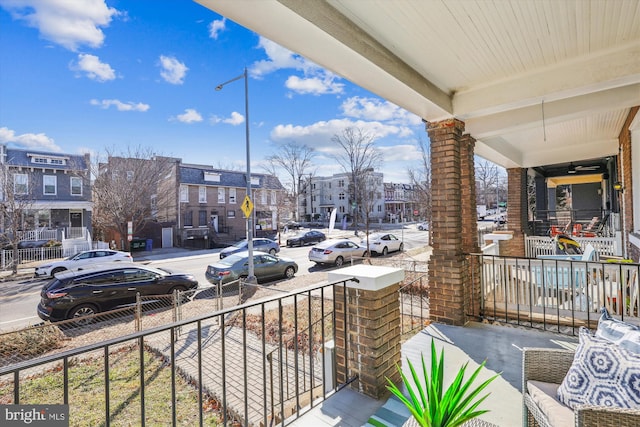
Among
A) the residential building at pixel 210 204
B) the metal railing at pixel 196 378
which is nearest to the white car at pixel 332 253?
the metal railing at pixel 196 378

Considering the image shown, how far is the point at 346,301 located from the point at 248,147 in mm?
8895

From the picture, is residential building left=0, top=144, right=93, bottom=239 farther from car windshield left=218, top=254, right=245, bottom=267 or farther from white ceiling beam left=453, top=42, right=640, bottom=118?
white ceiling beam left=453, top=42, right=640, bottom=118

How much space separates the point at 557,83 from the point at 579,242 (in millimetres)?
6746

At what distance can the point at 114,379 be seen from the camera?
464 cm

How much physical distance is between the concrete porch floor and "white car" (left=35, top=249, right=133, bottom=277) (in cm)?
1444

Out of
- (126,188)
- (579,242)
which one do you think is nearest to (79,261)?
(126,188)

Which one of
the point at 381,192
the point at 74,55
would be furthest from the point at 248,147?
the point at 381,192

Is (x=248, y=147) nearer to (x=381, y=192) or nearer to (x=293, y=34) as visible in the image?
(x=293, y=34)

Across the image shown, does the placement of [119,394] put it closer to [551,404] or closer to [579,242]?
[551,404]

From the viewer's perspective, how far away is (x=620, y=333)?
1762 mm

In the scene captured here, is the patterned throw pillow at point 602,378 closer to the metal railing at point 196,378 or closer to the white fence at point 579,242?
the metal railing at point 196,378

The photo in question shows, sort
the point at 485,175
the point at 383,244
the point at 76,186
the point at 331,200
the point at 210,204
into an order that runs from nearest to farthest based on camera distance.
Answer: the point at 383,244 < the point at 76,186 < the point at 210,204 < the point at 485,175 < the point at 331,200

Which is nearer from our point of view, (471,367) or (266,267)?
(471,367)

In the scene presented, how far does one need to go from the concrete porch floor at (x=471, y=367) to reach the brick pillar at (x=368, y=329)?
15cm
